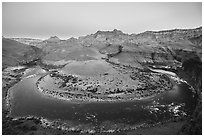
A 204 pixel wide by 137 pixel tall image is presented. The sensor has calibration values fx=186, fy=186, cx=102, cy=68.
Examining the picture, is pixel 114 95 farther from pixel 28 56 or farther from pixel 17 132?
pixel 28 56

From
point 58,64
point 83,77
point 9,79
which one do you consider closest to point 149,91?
point 83,77

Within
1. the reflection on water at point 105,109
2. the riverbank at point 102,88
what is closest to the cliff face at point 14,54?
the riverbank at point 102,88

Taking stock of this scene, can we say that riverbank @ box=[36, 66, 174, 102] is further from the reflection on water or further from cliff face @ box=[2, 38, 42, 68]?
cliff face @ box=[2, 38, 42, 68]

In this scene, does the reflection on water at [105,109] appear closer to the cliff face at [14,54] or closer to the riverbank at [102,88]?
the riverbank at [102,88]

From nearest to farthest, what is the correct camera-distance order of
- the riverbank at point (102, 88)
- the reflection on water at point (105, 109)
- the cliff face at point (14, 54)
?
the reflection on water at point (105, 109) → the riverbank at point (102, 88) → the cliff face at point (14, 54)

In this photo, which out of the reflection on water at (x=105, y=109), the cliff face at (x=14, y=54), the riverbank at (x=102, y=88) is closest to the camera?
the reflection on water at (x=105, y=109)

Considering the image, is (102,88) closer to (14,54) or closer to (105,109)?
(105,109)

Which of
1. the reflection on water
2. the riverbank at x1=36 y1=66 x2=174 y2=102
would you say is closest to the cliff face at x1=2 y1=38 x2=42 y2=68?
the riverbank at x1=36 y1=66 x2=174 y2=102

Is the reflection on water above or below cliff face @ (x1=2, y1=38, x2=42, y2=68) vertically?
above
